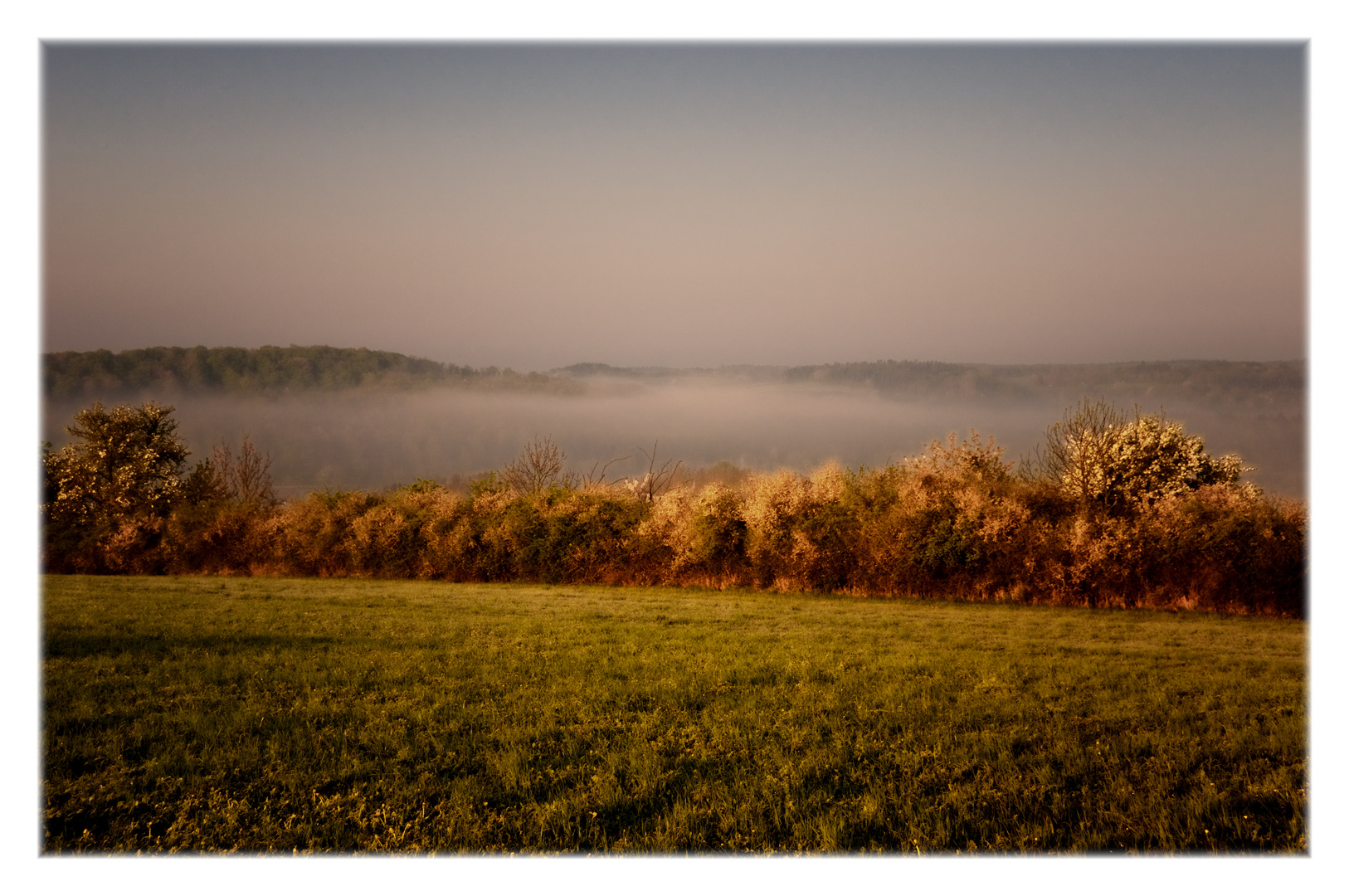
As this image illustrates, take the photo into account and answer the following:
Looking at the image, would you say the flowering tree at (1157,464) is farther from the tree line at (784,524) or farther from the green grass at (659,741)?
the green grass at (659,741)

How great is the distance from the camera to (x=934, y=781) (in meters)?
5.13

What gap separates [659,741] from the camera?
6055 millimetres

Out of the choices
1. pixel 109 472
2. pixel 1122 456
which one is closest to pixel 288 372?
pixel 109 472

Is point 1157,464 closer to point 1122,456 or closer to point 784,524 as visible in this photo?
point 1122,456

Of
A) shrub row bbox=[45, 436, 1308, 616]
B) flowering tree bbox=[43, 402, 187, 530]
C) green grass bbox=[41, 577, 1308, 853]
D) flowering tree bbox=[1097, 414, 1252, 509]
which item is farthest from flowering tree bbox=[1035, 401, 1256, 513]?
flowering tree bbox=[43, 402, 187, 530]

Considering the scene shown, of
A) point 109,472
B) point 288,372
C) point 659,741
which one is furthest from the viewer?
point 109,472

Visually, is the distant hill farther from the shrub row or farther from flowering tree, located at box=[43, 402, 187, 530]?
flowering tree, located at box=[43, 402, 187, 530]

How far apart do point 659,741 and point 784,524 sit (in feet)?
55.0

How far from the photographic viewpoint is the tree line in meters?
18.4

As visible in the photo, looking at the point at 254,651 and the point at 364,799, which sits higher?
the point at 364,799

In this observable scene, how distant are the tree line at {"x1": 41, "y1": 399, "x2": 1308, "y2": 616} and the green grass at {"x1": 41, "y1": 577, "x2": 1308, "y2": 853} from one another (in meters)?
7.14
